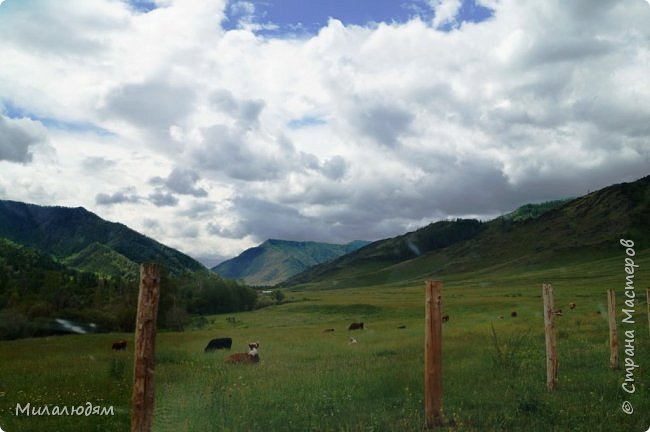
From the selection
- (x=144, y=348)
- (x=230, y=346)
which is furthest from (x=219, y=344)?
(x=144, y=348)

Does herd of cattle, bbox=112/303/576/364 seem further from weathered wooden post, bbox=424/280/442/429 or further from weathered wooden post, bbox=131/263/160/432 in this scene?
weathered wooden post, bbox=131/263/160/432

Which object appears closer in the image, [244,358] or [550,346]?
[550,346]

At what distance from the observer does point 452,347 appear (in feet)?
81.3

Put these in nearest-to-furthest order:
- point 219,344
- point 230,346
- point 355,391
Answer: point 355,391 → point 230,346 → point 219,344

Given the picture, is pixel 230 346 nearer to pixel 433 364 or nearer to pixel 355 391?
pixel 355 391

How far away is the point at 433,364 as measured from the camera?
12.0 meters

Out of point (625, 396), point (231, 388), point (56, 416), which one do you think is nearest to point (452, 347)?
point (625, 396)

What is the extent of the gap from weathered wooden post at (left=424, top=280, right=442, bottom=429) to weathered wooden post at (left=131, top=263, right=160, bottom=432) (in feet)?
22.6

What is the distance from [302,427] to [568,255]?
72209 mm

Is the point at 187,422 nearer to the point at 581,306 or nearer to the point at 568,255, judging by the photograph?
the point at 581,306

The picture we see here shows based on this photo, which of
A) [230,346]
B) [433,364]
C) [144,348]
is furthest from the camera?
[230,346]

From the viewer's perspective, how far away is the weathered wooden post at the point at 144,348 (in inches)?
362

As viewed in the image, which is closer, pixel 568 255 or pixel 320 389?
pixel 320 389

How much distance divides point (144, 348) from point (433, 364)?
7.23 m
